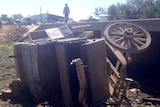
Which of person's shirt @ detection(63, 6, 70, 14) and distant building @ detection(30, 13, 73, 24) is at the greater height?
person's shirt @ detection(63, 6, 70, 14)

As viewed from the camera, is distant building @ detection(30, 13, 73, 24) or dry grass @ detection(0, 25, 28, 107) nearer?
dry grass @ detection(0, 25, 28, 107)

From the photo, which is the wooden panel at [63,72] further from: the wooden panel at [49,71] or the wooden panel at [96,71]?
the wooden panel at [96,71]

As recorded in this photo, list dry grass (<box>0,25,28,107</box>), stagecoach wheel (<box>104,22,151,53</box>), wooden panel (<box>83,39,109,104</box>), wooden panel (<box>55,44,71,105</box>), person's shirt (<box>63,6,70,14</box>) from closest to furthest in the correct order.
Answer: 1. wooden panel (<box>83,39,109,104</box>)
2. wooden panel (<box>55,44,71,105</box>)
3. stagecoach wheel (<box>104,22,151,53</box>)
4. dry grass (<box>0,25,28,107</box>)
5. person's shirt (<box>63,6,70,14</box>)

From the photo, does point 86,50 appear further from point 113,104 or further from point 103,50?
point 113,104

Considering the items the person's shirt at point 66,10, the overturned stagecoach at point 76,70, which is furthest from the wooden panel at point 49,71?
the person's shirt at point 66,10

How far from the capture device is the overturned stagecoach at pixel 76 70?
6695 millimetres

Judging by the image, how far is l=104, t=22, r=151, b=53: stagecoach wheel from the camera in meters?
7.41

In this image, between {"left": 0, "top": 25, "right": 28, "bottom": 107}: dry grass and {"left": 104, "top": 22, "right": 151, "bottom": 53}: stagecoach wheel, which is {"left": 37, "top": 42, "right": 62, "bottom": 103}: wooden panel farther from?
{"left": 104, "top": 22, "right": 151, "bottom": 53}: stagecoach wheel

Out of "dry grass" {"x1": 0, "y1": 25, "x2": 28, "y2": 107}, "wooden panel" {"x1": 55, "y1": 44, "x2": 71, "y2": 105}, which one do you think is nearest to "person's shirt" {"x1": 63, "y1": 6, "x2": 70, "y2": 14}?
"dry grass" {"x1": 0, "y1": 25, "x2": 28, "y2": 107}

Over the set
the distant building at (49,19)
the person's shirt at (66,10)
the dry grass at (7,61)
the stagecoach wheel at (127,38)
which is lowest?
the dry grass at (7,61)

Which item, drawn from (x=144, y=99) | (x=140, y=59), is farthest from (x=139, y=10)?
(x=144, y=99)

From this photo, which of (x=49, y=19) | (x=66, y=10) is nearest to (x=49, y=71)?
(x=66, y=10)

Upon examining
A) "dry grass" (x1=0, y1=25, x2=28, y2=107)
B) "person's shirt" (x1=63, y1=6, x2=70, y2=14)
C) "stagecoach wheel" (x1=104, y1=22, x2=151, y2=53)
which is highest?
"person's shirt" (x1=63, y1=6, x2=70, y2=14)

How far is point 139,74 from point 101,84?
5.53m
